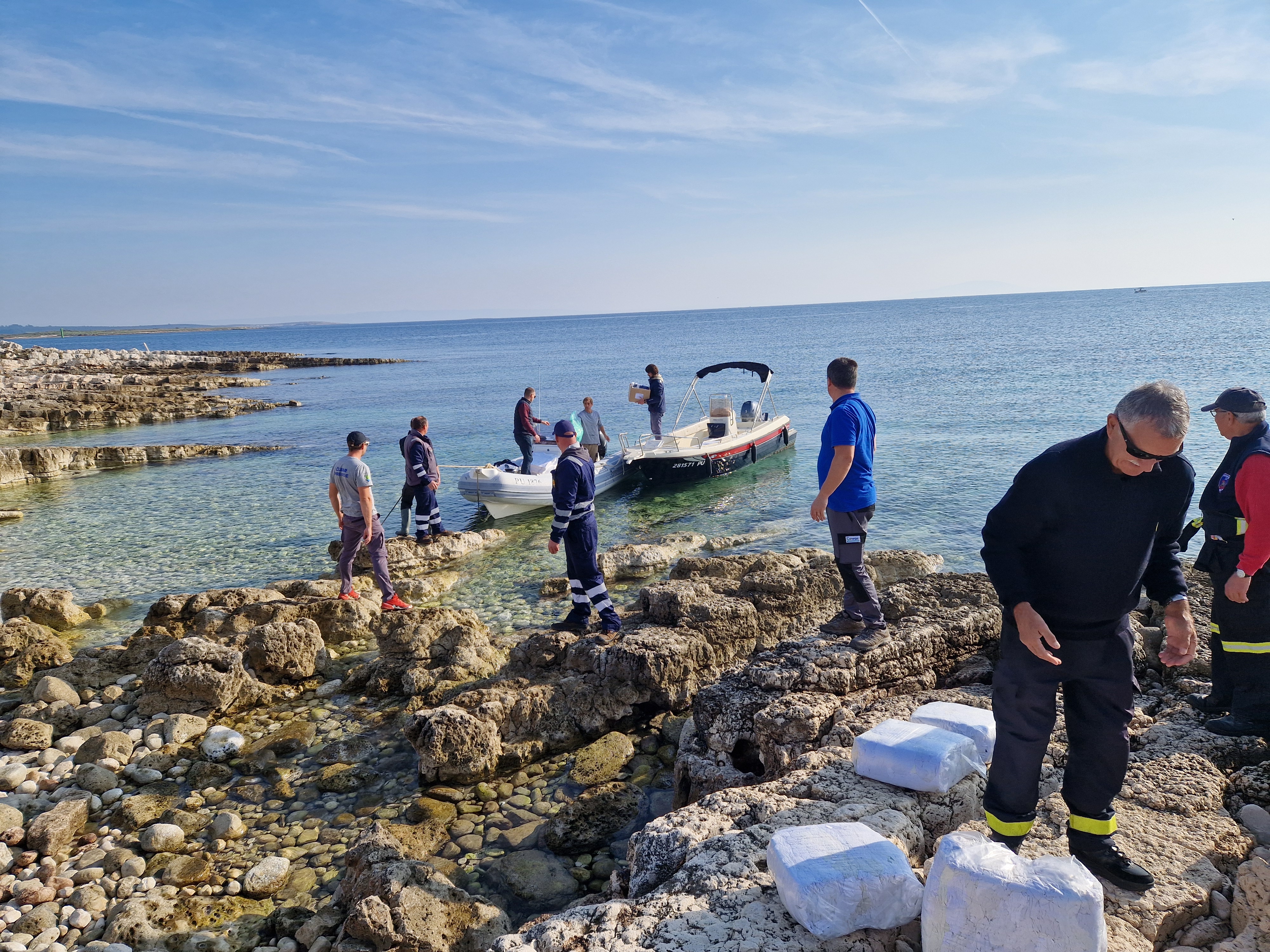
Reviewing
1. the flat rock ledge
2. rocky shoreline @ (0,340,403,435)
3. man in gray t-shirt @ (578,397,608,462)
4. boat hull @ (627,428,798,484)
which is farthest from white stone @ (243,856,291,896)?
rocky shoreline @ (0,340,403,435)

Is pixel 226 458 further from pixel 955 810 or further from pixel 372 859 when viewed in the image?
pixel 955 810

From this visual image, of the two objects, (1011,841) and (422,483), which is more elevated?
(422,483)

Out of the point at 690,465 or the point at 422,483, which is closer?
the point at 422,483

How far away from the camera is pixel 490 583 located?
10414 mm

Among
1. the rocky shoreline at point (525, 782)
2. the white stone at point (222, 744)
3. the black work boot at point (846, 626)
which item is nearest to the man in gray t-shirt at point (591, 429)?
the rocky shoreline at point (525, 782)

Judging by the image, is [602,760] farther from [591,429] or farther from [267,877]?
[591,429]

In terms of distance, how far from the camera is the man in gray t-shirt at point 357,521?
8.25m

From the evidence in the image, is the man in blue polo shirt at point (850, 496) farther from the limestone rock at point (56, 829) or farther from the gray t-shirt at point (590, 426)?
the gray t-shirt at point (590, 426)

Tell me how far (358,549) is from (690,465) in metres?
8.96

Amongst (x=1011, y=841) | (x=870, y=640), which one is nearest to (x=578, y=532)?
(x=870, y=640)

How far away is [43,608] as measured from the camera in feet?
29.1

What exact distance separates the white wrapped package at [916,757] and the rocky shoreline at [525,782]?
92 millimetres

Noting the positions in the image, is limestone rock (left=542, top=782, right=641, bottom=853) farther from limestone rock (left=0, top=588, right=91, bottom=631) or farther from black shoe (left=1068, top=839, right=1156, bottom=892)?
limestone rock (left=0, top=588, right=91, bottom=631)

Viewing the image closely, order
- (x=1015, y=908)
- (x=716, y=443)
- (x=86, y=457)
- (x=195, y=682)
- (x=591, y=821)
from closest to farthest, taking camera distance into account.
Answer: (x=1015, y=908), (x=591, y=821), (x=195, y=682), (x=716, y=443), (x=86, y=457)
